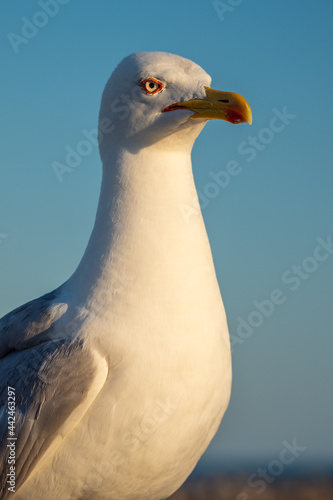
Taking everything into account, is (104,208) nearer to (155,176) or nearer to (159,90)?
(155,176)

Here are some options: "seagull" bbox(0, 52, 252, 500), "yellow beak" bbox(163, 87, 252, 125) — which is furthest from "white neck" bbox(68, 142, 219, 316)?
"yellow beak" bbox(163, 87, 252, 125)

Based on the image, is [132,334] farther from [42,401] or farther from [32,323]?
[32,323]

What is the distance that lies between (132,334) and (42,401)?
0.79 meters

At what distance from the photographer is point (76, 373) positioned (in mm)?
4660

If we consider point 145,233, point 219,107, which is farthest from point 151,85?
point 145,233

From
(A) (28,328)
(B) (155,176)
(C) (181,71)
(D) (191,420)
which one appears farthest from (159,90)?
(D) (191,420)

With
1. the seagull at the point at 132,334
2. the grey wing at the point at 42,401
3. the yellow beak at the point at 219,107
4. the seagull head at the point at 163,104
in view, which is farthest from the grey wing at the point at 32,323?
the yellow beak at the point at 219,107

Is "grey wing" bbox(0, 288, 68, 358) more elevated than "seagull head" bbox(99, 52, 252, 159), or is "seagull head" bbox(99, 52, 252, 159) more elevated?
"seagull head" bbox(99, 52, 252, 159)

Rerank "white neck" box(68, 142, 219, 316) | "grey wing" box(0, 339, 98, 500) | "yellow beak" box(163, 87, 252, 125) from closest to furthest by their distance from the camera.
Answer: "grey wing" box(0, 339, 98, 500) < "white neck" box(68, 142, 219, 316) < "yellow beak" box(163, 87, 252, 125)

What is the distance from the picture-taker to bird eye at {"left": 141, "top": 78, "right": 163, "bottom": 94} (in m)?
5.18

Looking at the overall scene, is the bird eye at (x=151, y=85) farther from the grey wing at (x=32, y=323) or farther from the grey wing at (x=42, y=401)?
the grey wing at (x=42, y=401)

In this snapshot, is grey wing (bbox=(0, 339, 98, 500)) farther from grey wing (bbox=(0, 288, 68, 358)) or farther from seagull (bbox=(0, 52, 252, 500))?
grey wing (bbox=(0, 288, 68, 358))

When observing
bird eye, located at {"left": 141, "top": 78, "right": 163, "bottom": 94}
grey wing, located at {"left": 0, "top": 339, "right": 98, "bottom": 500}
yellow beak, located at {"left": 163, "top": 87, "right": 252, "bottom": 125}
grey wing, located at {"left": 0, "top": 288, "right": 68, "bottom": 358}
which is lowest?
grey wing, located at {"left": 0, "top": 339, "right": 98, "bottom": 500}

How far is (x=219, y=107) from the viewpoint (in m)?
5.12
